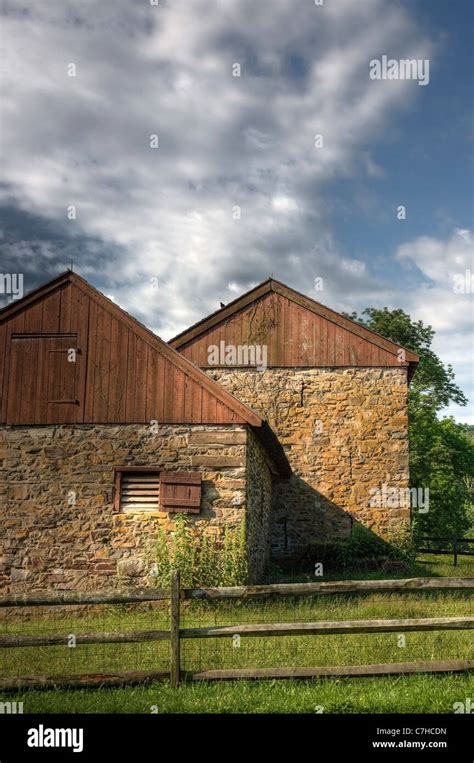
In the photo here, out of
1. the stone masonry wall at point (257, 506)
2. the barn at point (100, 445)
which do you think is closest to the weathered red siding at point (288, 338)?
the stone masonry wall at point (257, 506)

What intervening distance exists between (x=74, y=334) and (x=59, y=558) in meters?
4.11

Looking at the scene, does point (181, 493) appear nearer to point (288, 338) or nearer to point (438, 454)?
point (288, 338)

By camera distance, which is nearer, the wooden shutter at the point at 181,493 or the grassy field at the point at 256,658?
the grassy field at the point at 256,658

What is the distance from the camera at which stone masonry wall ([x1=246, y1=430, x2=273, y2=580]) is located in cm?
1248

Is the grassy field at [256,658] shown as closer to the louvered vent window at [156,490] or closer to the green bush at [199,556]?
the green bush at [199,556]

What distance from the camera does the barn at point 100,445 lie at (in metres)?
11.6

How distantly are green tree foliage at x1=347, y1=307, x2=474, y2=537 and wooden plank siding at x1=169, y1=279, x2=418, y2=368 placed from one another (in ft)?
27.4

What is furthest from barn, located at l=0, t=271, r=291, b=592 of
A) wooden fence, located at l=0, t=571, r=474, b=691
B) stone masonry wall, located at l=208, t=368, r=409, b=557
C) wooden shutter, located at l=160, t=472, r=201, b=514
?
stone masonry wall, located at l=208, t=368, r=409, b=557

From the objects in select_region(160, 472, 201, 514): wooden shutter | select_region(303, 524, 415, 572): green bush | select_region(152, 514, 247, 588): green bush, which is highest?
select_region(160, 472, 201, 514): wooden shutter

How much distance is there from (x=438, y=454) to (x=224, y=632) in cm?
2399

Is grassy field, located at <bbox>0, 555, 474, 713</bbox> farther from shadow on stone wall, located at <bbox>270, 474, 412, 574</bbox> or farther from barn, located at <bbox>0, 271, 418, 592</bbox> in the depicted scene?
shadow on stone wall, located at <bbox>270, 474, 412, 574</bbox>

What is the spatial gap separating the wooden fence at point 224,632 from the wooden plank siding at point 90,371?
4.98m

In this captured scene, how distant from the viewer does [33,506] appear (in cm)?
1188
